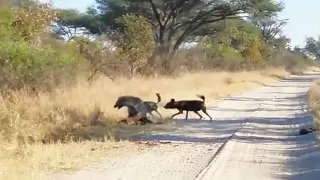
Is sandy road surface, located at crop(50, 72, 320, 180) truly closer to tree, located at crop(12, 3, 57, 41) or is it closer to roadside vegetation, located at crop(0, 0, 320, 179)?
roadside vegetation, located at crop(0, 0, 320, 179)

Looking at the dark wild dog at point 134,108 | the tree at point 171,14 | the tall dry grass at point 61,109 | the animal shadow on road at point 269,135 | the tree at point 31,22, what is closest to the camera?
the animal shadow on road at point 269,135

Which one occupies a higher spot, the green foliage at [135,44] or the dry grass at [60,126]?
the green foliage at [135,44]

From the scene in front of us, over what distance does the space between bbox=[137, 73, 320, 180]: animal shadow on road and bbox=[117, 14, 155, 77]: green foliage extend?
1010 centimetres

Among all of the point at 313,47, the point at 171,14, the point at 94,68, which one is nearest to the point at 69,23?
the point at 171,14

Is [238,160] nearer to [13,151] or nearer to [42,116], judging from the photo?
[13,151]

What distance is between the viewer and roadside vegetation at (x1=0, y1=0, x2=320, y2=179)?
497 inches

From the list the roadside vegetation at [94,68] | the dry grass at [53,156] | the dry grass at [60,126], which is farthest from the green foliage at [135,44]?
the dry grass at [53,156]

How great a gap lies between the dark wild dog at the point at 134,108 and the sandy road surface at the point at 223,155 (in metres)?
1.10

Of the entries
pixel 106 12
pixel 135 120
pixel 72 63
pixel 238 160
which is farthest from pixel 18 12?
pixel 106 12

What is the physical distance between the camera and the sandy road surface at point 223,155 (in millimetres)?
9812

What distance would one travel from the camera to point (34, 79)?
63.3 ft

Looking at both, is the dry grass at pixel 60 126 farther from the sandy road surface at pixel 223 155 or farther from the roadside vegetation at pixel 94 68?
the sandy road surface at pixel 223 155

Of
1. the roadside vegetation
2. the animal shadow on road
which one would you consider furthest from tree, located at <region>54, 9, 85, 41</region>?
the animal shadow on road

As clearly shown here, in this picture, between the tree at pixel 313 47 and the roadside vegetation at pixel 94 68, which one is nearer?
the roadside vegetation at pixel 94 68
